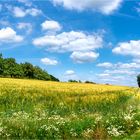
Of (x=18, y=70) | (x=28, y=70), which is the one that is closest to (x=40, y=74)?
(x=28, y=70)

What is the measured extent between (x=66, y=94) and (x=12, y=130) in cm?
1710

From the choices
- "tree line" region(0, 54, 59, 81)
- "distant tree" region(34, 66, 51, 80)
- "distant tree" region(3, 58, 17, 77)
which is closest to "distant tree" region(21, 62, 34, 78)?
"tree line" region(0, 54, 59, 81)

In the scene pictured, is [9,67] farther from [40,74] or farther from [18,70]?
[40,74]

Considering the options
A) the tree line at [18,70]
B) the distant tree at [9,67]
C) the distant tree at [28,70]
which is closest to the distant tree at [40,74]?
the tree line at [18,70]

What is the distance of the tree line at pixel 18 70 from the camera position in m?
135

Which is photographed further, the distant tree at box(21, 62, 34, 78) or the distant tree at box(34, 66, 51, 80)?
the distant tree at box(34, 66, 51, 80)

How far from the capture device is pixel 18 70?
13788cm

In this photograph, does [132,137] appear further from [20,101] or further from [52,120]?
[20,101]

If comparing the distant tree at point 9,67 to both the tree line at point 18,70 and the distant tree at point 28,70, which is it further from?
the distant tree at point 28,70

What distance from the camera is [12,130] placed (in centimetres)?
1922

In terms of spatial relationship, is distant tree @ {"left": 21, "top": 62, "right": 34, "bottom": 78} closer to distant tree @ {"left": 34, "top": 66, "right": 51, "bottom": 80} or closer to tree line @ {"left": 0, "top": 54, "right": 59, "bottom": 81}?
tree line @ {"left": 0, "top": 54, "right": 59, "bottom": 81}

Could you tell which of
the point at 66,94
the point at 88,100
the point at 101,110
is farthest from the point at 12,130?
the point at 66,94

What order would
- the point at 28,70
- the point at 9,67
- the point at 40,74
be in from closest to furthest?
1. the point at 9,67
2. the point at 28,70
3. the point at 40,74

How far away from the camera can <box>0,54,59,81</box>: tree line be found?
443 feet
